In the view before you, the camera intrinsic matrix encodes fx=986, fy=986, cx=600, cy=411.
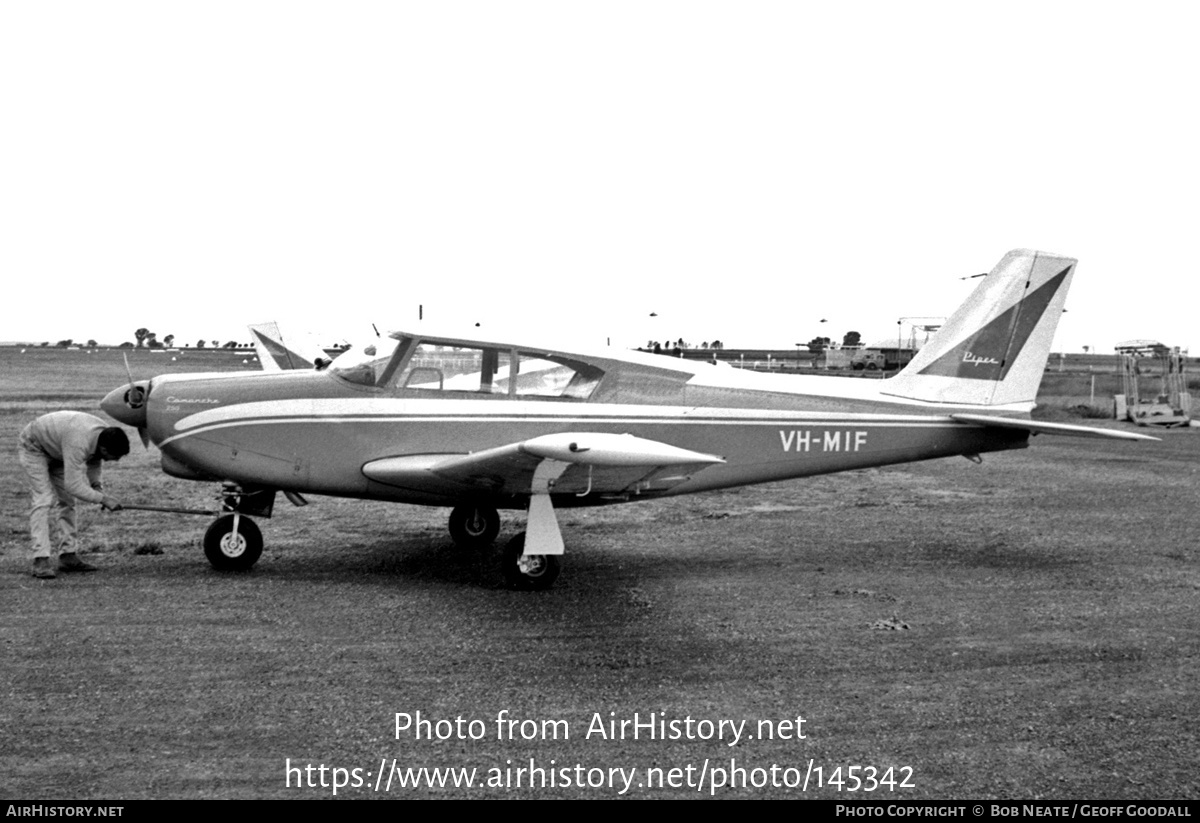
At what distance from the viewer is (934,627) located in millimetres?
6918

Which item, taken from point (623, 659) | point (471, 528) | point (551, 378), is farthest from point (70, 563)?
point (623, 659)

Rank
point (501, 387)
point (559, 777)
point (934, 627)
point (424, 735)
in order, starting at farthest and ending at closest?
point (501, 387) → point (934, 627) → point (424, 735) → point (559, 777)

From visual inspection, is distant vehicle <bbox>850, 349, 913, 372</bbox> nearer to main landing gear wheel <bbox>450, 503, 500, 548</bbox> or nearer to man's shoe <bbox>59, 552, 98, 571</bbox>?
main landing gear wheel <bbox>450, 503, 500, 548</bbox>

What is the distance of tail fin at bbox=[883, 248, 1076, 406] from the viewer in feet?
31.2

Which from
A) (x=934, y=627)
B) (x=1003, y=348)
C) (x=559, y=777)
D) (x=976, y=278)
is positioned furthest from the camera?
(x=976, y=278)

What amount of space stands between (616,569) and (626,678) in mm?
3151

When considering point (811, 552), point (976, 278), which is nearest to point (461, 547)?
point (811, 552)

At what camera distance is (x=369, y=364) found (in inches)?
339

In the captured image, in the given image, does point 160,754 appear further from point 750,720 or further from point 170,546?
point 170,546

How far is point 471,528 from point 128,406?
3362mm

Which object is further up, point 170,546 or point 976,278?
point 976,278

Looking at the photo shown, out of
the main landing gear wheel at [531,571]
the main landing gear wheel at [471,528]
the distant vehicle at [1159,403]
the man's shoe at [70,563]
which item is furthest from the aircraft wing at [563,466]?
the distant vehicle at [1159,403]

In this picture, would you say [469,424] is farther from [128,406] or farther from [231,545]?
[128,406]

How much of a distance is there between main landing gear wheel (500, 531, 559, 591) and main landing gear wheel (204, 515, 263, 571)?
2336 millimetres
